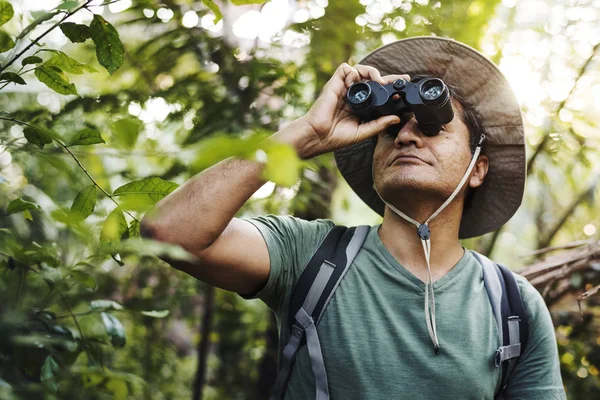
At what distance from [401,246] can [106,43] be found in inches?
59.4

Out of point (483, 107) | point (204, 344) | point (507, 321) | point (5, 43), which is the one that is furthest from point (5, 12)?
point (204, 344)

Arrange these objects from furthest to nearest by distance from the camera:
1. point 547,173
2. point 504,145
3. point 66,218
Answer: point 547,173, point 504,145, point 66,218

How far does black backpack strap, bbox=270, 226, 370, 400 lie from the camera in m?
1.95

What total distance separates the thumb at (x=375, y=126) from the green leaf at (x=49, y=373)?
1.40 m

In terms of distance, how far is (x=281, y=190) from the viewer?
12.0 ft

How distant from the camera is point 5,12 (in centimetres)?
119

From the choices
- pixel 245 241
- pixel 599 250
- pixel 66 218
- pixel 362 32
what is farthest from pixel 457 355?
pixel 362 32

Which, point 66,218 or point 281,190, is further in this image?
point 281,190

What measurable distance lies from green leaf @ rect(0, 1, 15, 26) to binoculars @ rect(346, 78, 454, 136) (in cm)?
128

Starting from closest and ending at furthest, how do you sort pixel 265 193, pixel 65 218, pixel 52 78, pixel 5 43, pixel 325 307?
pixel 65 218, pixel 5 43, pixel 52 78, pixel 325 307, pixel 265 193

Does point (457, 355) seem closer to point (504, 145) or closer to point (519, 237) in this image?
point (504, 145)

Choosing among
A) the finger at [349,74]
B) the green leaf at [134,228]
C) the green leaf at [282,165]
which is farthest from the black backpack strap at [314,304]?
the green leaf at [282,165]

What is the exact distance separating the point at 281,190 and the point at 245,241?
1.74 meters

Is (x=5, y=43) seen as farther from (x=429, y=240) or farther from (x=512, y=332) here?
(x=512, y=332)
